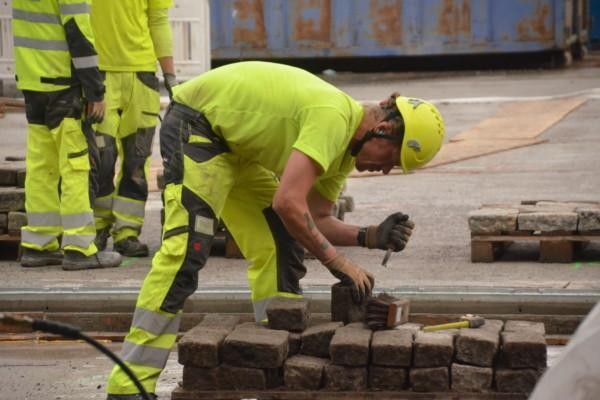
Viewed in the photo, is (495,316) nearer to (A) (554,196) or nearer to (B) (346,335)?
(B) (346,335)

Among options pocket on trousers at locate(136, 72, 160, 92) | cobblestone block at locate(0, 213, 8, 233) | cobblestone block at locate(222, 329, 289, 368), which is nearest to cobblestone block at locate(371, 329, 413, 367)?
cobblestone block at locate(222, 329, 289, 368)

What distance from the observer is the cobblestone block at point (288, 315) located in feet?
21.8

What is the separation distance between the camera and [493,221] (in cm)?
959

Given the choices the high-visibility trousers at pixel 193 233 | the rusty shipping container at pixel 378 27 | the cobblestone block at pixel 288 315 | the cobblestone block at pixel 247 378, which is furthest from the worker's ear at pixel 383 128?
the rusty shipping container at pixel 378 27

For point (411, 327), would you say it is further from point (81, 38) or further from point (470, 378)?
point (81, 38)

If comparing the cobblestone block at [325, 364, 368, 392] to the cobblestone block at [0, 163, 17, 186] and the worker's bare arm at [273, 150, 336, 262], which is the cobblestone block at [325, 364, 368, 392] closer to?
the worker's bare arm at [273, 150, 336, 262]

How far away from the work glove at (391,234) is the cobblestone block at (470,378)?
2.30 ft

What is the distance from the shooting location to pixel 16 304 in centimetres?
866

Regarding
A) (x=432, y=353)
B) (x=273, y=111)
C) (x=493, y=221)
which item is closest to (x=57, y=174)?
(x=493, y=221)

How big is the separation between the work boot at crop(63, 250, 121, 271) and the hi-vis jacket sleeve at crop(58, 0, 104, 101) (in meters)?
1.17

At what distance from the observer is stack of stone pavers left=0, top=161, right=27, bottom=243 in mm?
9984

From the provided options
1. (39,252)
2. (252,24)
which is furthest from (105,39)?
(252,24)

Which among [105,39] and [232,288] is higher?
[105,39]

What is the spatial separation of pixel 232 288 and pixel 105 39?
2.20 m
